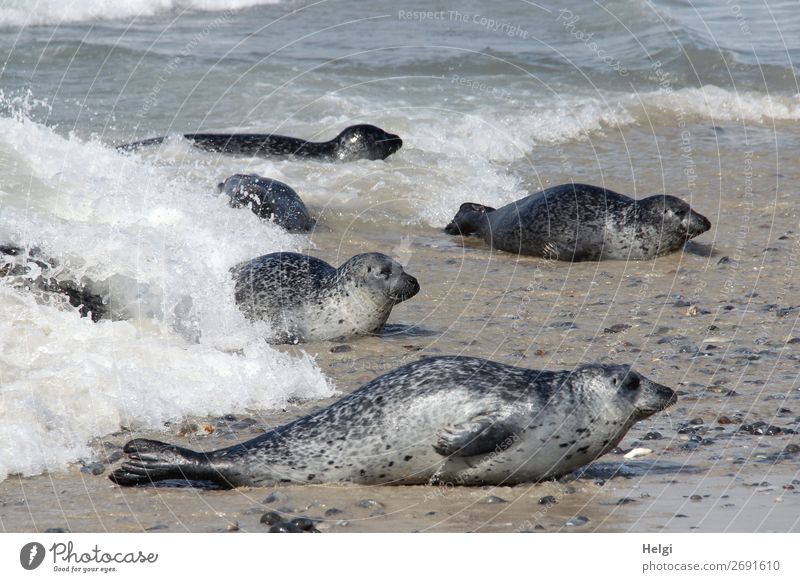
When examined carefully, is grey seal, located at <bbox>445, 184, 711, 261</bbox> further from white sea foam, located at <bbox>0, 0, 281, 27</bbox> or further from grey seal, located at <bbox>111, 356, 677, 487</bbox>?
white sea foam, located at <bbox>0, 0, 281, 27</bbox>

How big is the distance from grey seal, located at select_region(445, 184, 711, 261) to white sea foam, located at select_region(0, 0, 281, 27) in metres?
13.0

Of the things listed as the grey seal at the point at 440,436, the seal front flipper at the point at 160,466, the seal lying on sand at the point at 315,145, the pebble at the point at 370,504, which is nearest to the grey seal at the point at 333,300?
the grey seal at the point at 440,436

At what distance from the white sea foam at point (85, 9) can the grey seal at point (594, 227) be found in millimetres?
13016

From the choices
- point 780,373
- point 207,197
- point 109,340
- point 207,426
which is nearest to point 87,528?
point 207,426

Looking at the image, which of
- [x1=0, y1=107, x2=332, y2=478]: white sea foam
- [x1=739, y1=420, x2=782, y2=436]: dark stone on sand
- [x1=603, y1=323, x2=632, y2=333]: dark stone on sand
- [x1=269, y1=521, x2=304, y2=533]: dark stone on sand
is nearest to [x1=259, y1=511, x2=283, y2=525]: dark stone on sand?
[x1=269, y1=521, x2=304, y2=533]: dark stone on sand

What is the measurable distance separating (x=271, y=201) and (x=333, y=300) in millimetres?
3001

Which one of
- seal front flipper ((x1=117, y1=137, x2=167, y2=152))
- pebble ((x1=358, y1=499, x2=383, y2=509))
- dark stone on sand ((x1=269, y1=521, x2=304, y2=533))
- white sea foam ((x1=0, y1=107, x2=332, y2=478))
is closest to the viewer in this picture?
dark stone on sand ((x1=269, y1=521, x2=304, y2=533))

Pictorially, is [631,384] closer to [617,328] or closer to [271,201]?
[617,328]

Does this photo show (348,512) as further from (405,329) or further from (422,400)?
(405,329)

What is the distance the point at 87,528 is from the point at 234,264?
4.86 m

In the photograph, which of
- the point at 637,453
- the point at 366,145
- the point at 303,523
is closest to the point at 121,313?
the point at 303,523

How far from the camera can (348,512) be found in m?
5.26

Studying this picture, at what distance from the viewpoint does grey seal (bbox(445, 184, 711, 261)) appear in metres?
11.1

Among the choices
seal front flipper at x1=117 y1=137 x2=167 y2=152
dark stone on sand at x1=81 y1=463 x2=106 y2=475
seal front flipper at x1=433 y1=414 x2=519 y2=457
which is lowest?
dark stone on sand at x1=81 y1=463 x2=106 y2=475
